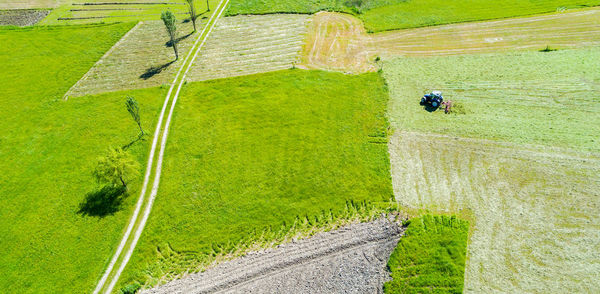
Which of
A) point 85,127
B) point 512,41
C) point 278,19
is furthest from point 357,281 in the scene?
point 278,19

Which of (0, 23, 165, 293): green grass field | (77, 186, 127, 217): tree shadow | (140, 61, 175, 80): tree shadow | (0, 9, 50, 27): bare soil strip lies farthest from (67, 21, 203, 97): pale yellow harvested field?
(0, 9, 50, 27): bare soil strip

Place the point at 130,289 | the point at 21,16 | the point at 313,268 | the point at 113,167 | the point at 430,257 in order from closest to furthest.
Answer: the point at 130,289 → the point at 430,257 → the point at 313,268 → the point at 113,167 → the point at 21,16

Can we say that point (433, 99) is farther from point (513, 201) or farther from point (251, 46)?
point (251, 46)

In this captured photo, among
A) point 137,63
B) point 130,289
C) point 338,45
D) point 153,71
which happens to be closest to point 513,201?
point 130,289

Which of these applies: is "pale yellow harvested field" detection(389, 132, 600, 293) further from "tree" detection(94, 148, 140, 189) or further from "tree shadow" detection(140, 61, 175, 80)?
"tree shadow" detection(140, 61, 175, 80)

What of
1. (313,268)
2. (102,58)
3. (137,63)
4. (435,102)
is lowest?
(313,268)

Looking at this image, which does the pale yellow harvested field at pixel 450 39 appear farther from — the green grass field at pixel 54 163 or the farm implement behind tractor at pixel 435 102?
the green grass field at pixel 54 163
